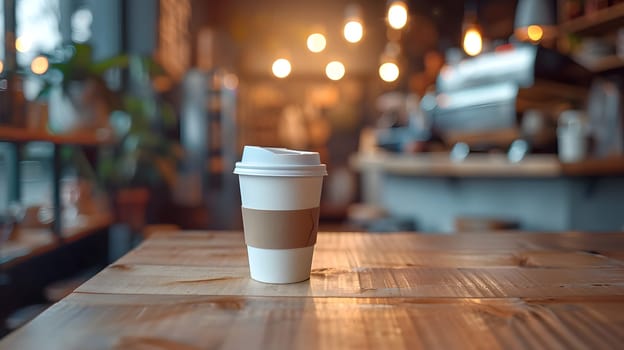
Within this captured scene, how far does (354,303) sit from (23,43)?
2553 mm

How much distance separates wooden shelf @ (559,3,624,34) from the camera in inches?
127

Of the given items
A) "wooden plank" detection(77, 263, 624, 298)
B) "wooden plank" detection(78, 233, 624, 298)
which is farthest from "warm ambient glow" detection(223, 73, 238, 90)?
"wooden plank" detection(77, 263, 624, 298)

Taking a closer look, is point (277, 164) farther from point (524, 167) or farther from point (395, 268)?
point (524, 167)

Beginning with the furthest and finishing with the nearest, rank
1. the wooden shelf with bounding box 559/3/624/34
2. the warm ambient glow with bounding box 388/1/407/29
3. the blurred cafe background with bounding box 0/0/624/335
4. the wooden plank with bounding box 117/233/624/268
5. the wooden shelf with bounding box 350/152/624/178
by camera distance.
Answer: the wooden shelf with bounding box 559/3/624/34 → the warm ambient glow with bounding box 388/1/407/29 → the blurred cafe background with bounding box 0/0/624/335 → the wooden shelf with bounding box 350/152/624/178 → the wooden plank with bounding box 117/233/624/268

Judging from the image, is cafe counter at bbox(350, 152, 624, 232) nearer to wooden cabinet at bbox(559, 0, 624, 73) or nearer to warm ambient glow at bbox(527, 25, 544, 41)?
warm ambient glow at bbox(527, 25, 544, 41)

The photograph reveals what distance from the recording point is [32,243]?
1977mm

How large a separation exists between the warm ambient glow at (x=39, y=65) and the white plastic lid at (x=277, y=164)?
79.8 inches

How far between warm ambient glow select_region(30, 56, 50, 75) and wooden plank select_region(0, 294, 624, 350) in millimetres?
2080

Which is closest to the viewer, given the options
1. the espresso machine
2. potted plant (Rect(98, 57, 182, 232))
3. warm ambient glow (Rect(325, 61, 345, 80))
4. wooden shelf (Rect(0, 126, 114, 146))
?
wooden shelf (Rect(0, 126, 114, 146))

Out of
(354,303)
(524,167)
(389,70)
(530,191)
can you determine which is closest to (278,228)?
(354,303)

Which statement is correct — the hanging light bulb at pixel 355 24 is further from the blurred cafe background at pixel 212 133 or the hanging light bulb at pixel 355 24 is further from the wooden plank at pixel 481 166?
the wooden plank at pixel 481 166

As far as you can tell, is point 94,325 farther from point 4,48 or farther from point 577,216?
point 577,216

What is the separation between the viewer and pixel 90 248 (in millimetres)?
3066

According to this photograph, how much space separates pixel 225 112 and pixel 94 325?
16.0ft
